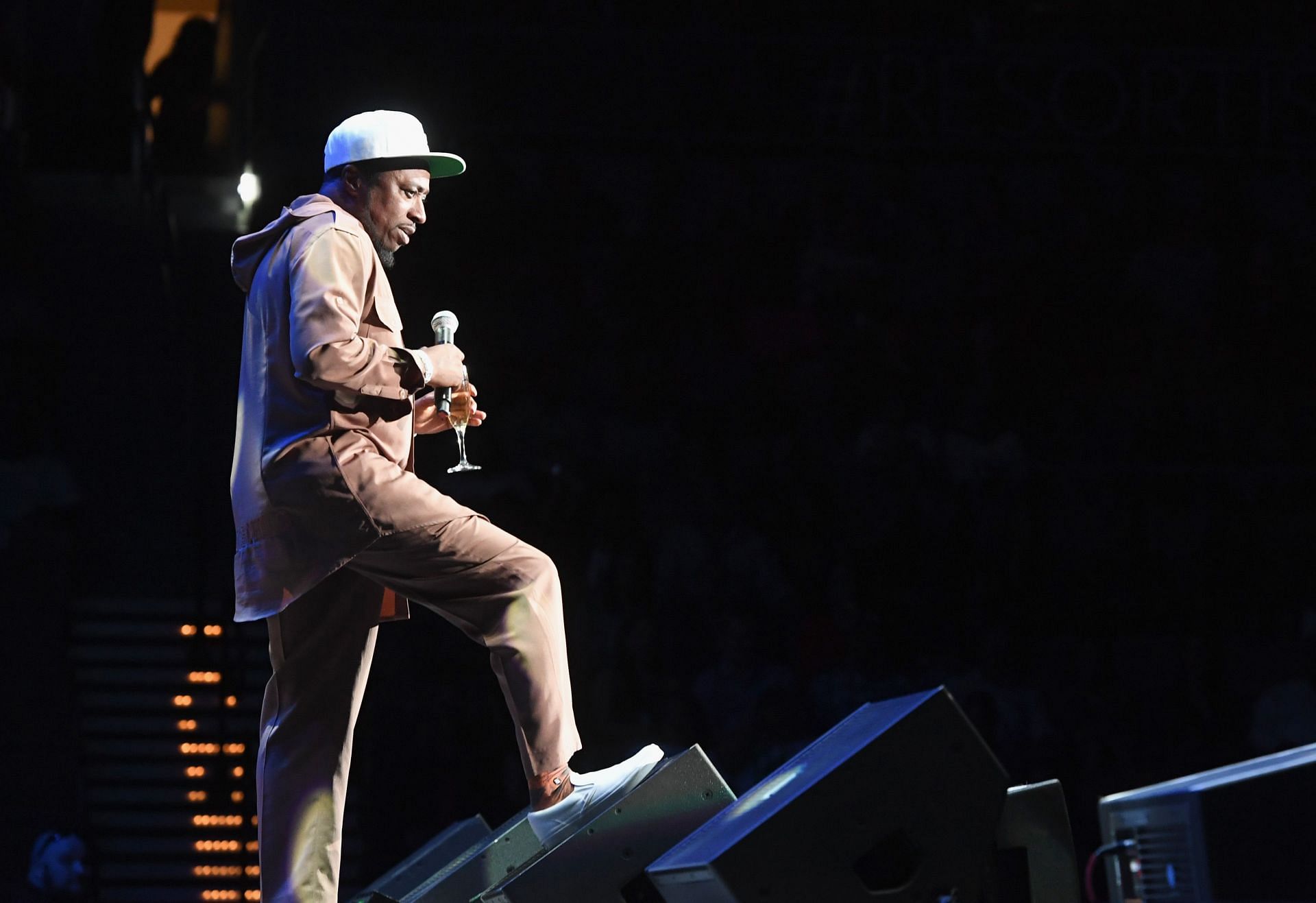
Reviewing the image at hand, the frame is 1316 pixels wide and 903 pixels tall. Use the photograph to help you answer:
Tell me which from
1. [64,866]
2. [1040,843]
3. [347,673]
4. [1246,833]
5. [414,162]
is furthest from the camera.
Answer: [64,866]

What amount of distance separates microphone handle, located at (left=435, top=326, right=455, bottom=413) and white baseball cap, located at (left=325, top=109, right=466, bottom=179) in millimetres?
333

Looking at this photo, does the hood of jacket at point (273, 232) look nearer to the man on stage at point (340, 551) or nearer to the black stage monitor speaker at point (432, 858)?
the man on stage at point (340, 551)

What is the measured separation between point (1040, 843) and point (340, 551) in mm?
1370

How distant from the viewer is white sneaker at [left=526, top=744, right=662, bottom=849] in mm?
3195

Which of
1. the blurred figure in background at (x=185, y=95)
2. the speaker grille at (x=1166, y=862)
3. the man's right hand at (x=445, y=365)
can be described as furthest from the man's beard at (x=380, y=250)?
the blurred figure in background at (x=185, y=95)

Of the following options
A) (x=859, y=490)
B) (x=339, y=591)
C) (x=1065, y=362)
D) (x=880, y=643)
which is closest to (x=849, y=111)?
(x=1065, y=362)

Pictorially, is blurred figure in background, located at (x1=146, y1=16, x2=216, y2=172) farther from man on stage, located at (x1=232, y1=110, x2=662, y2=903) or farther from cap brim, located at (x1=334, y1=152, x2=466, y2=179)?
man on stage, located at (x1=232, y1=110, x2=662, y2=903)

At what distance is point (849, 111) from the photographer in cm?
906

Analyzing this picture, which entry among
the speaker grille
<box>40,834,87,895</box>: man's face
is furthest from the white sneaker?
<box>40,834,87,895</box>: man's face

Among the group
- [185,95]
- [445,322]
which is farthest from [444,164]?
[185,95]

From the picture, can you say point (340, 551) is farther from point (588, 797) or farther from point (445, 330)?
point (588, 797)

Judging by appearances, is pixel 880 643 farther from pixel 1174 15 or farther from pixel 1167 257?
pixel 1174 15

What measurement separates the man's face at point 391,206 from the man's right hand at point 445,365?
0.25 metres

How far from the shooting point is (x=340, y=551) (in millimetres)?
3113
